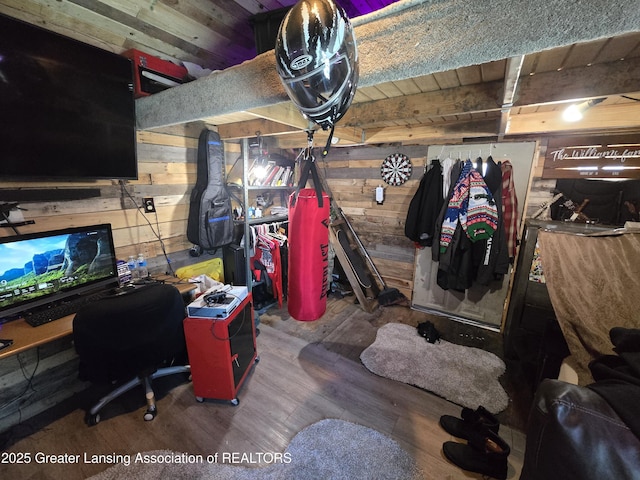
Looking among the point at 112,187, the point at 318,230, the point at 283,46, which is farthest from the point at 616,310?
the point at 112,187

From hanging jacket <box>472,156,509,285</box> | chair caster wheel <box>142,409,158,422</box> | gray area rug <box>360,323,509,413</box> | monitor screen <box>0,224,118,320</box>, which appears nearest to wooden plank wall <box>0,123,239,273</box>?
monitor screen <box>0,224,118,320</box>

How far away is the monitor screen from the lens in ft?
4.64

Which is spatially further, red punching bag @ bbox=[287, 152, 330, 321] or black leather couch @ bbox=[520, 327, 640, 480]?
red punching bag @ bbox=[287, 152, 330, 321]

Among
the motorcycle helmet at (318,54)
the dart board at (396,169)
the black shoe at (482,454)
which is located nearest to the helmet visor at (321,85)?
the motorcycle helmet at (318,54)

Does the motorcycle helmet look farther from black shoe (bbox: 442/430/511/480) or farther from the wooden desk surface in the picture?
black shoe (bbox: 442/430/511/480)

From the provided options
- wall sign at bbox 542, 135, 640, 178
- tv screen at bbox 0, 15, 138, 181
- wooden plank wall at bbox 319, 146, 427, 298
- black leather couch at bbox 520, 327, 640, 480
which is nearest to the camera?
black leather couch at bbox 520, 327, 640, 480

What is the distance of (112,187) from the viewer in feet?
6.28

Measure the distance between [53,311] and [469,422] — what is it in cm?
259

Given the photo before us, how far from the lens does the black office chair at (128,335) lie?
1.33 meters

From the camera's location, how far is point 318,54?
77 cm

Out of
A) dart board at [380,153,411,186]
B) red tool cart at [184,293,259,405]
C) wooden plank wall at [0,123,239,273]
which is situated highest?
dart board at [380,153,411,186]

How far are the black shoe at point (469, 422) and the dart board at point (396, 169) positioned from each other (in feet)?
7.46

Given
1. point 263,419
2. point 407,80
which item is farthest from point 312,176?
point 263,419

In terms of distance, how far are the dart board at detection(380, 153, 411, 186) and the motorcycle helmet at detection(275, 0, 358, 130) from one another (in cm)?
228
